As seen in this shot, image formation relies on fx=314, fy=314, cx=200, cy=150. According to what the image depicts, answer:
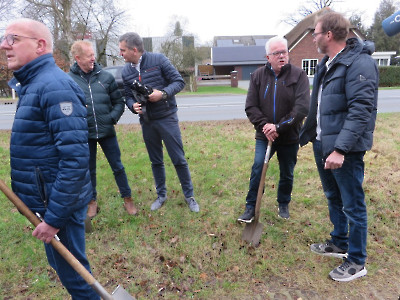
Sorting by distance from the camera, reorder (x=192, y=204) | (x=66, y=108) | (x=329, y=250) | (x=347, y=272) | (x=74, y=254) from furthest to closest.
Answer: (x=192, y=204)
(x=329, y=250)
(x=347, y=272)
(x=74, y=254)
(x=66, y=108)

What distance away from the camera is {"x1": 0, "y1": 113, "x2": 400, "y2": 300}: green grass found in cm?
284

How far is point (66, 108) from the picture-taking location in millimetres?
1833

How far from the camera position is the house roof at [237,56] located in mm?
47562

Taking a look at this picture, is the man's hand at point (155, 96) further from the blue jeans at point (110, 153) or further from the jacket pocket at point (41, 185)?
the jacket pocket at point (41, 185)

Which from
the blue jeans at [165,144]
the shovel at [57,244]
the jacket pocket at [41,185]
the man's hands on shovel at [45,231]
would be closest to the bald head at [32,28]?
the jacket pocket at [41,185]

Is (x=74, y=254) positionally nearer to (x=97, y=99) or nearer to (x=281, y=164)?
(x=97, y=99)

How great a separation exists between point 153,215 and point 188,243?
807mm

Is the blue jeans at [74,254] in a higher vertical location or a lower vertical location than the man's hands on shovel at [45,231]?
lower

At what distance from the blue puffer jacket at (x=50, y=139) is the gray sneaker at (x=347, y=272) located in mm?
2352

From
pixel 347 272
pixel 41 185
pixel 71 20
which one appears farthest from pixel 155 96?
pixel 71 20

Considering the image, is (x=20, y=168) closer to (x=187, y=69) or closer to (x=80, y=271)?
(x=80, y=271)

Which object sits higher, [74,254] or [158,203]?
[74,254]

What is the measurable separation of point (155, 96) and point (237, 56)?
47739 mm

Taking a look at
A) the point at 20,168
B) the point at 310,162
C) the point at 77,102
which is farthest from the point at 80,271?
the point at 310,162
